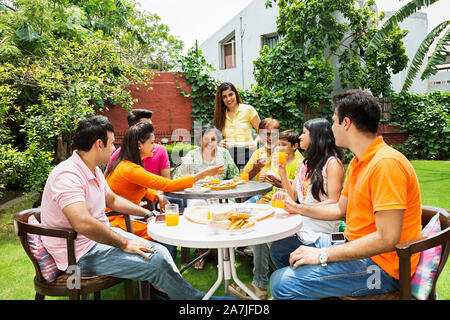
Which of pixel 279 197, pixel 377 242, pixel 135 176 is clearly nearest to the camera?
pixel 377 242

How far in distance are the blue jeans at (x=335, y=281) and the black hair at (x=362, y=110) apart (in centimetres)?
72

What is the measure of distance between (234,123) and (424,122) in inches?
384

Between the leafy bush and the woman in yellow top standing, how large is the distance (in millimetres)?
9400

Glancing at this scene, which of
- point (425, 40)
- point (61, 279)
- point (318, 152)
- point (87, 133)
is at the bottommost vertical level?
point (61, 279)

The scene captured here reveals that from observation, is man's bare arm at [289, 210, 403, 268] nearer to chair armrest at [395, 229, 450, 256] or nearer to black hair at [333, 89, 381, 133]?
chair armrest at [395, 229, 450, 256]

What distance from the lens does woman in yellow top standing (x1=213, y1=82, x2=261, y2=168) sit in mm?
4785

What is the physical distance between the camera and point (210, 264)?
3.59m

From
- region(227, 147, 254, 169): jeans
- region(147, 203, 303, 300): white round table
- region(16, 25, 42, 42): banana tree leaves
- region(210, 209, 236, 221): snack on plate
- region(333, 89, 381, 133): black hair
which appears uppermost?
region(16, 25, 42, 42): banana tree leaves

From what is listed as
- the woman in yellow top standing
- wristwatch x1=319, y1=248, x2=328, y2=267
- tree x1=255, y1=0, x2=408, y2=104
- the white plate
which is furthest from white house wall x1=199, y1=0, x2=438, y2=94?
wristwatch x1=319, y1=248, x2=328, y2=267

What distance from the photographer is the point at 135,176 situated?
9.43ft

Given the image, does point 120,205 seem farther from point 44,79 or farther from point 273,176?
point 44,79

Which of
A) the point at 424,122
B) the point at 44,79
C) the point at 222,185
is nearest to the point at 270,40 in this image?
the point at 424,122

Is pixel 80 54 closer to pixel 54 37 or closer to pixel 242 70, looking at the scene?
pixel 54 37

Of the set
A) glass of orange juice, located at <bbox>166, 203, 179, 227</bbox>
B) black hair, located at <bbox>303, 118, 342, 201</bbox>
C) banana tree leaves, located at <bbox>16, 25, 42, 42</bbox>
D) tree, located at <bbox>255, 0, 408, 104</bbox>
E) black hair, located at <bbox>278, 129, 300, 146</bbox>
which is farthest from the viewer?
tree, located at <bbox>255, 0, 408, 104</bbox>
